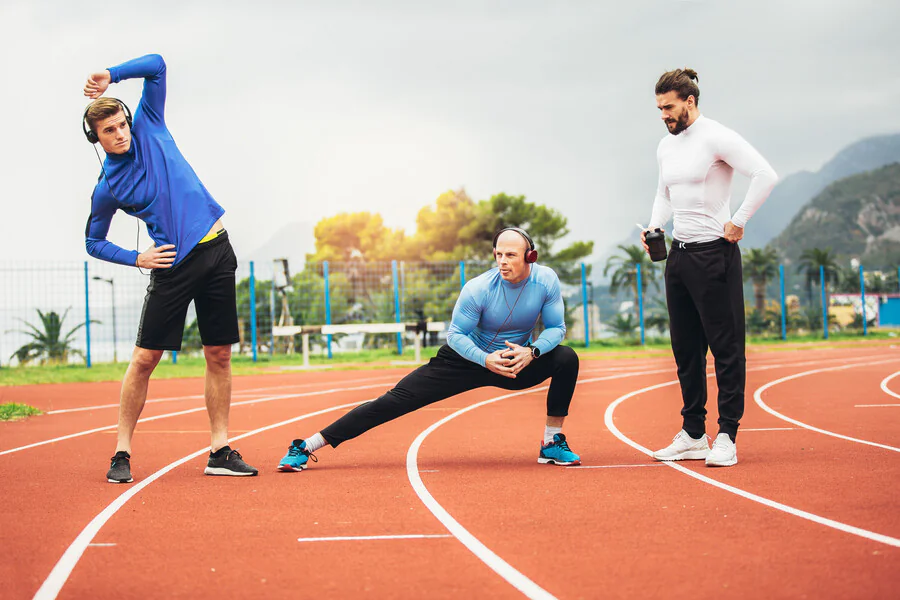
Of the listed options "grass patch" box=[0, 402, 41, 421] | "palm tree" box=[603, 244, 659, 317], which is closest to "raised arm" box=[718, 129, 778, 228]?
"grass patch" box=[0, 402, 41, 421]

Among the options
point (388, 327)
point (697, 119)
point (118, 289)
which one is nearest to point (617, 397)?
point (697, 119)

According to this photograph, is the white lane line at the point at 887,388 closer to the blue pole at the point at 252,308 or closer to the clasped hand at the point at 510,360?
the clasped hand at the point at 510,360

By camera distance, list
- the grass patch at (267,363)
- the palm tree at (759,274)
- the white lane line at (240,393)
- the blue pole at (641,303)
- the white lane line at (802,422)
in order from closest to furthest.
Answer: the white lane line at (802,422)
the white lane line at (240,393)
the grass patch at (267,363)
the blue pole at (641,303)
the palm tree at (759,274)

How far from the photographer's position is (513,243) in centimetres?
483

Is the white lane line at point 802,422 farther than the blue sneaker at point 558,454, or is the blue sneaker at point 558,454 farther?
the white lane line at point 802,422

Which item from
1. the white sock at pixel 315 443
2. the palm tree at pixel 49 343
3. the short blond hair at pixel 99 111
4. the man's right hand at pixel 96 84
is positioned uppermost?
the man's right hand at pixel 96 84

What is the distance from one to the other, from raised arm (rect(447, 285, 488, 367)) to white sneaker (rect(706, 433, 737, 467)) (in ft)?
4.56

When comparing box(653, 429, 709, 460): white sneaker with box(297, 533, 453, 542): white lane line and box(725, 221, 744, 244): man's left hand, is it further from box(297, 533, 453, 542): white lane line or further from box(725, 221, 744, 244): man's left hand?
box(297, 533, 453, 542): white lane line

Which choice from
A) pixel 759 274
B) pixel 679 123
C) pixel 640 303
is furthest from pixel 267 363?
pixel 759 274

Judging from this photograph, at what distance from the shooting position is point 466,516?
150 inches

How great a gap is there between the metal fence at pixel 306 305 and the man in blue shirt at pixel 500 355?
959 centimetres

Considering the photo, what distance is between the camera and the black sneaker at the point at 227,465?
4.92 meters

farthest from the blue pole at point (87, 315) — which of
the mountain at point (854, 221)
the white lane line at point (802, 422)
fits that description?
the mountain at point (854, 221)

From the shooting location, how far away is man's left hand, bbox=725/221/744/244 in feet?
15.8
